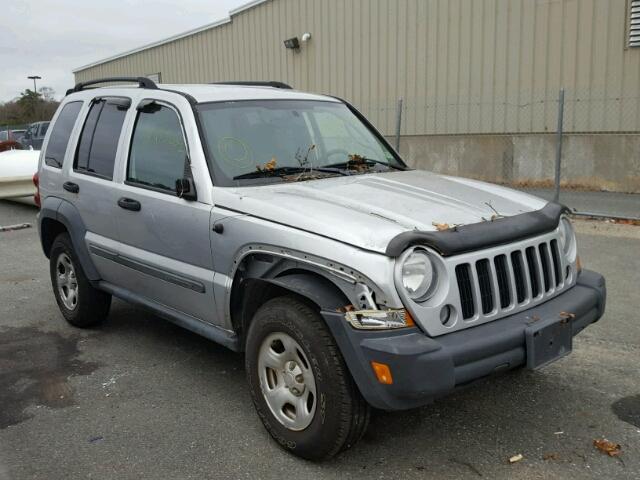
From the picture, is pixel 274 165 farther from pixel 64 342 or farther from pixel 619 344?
pixel 619 344

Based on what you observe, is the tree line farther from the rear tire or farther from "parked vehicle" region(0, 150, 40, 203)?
the rear tire

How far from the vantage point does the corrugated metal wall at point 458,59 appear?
1238 centimetres

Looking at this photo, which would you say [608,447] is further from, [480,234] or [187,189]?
[187,189]

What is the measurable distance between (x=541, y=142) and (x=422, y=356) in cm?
1167

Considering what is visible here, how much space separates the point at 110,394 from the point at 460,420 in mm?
2167

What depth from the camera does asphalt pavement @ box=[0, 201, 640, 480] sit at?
3.27 metres

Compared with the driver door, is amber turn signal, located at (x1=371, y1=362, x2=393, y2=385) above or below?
below

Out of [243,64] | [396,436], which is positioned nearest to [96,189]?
[396,436]

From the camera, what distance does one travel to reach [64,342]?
5.24m

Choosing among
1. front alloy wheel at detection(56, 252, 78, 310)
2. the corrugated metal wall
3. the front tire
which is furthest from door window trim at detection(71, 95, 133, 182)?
the corrugated metal wall

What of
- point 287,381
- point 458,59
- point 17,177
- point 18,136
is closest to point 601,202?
point 458,59

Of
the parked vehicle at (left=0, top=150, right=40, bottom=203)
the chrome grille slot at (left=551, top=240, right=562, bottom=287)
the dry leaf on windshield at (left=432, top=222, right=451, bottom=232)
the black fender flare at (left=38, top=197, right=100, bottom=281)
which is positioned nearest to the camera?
the dry leaf on windshield at (left=432, top=222, right=451, bottom=232)

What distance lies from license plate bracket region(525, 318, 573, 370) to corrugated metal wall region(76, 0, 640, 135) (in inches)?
403

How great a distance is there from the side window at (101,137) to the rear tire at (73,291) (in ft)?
2.33
